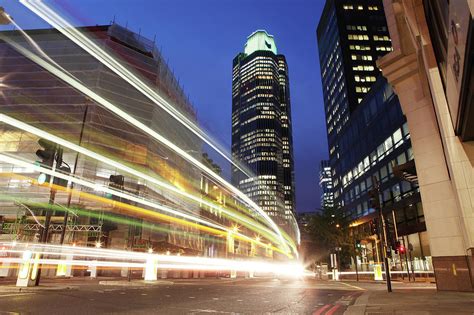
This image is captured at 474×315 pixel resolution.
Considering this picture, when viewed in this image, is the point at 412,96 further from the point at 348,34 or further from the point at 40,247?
the point at 348,34

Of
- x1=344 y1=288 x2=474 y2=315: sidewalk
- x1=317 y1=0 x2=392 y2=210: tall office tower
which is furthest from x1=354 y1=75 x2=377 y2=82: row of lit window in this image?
x1=344 y1=288 x2=474 y2=315: sidewalk

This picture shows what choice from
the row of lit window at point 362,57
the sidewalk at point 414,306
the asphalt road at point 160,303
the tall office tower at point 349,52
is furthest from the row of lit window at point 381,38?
the sidewalk at point 414,306

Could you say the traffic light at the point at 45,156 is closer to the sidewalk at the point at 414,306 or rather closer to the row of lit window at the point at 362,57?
the sidewalk at the point at 414,306

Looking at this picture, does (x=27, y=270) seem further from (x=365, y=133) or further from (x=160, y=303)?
(x=365, y=133)

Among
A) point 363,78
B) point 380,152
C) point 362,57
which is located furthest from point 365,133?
point 362,57

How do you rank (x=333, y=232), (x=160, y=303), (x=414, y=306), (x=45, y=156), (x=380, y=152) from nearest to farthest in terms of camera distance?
1. (x=414, y=306)
2. (x=160, y=303)
3. (x=45, y=156)
4. (x=333, y=232)
5. (x=380, y=152)

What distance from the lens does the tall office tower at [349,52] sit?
9081 centimetres

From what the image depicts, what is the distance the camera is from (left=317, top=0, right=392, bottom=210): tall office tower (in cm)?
9081

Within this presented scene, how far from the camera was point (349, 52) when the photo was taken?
96.6m

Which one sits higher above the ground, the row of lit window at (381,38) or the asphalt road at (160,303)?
the row of lit window at (381,38)

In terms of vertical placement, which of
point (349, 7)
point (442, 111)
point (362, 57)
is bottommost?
point (442, 111)

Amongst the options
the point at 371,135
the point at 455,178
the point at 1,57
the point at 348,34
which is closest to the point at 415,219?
the point at 371,135

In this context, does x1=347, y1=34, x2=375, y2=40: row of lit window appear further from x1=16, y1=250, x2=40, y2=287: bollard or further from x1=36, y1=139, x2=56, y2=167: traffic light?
x1=16, y1=250, x2=40, y2=287: bollard

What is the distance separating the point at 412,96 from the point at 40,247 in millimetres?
22942
